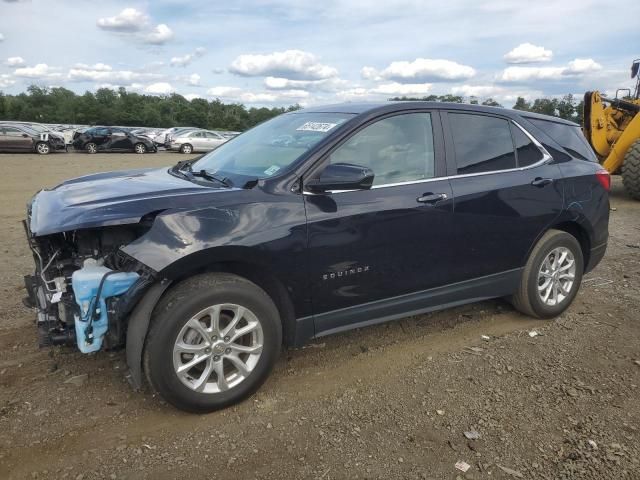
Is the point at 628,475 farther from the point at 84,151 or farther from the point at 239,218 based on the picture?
the point at 84,151

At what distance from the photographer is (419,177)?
364cm

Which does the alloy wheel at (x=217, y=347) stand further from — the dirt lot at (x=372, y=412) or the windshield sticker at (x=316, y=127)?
the windshield sticker at (x=316, y=127)

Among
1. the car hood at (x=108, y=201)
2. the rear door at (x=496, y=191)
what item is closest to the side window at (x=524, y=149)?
the rear door at (x=496, y=191)

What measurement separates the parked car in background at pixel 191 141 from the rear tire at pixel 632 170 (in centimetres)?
2139

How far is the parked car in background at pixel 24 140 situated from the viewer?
911 inches

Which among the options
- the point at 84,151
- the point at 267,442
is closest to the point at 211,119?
the point at 84,151

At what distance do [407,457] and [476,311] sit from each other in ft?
7.48

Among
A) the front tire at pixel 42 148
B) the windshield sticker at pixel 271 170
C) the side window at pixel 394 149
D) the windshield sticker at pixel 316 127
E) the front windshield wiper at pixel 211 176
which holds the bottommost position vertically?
the front tire at pixel 42 148

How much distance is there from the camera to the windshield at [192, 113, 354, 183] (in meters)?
3.41

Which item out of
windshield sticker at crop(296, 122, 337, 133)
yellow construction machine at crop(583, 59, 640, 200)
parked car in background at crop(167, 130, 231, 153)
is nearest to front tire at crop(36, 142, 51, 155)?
parked car in background at crop(167, 130, 231, 153)

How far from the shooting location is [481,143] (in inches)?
158

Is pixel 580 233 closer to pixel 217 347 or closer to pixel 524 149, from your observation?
pixel 524 149

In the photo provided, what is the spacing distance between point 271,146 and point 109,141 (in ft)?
81.9

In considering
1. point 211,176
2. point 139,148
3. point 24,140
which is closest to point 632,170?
point 211,176
